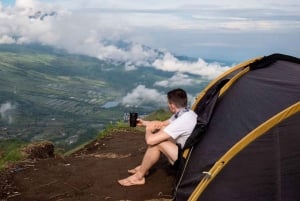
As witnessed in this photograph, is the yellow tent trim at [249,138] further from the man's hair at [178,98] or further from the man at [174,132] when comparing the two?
the man's hair at [178,98]

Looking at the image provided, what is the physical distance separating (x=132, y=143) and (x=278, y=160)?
7.24 metres

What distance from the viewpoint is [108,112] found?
17350cm

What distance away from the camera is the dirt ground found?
9.12 m

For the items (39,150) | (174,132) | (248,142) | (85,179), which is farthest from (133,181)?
(39,150)

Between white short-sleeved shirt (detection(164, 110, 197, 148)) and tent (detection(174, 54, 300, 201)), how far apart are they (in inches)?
9.0

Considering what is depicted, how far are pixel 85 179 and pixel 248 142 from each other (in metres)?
4.18

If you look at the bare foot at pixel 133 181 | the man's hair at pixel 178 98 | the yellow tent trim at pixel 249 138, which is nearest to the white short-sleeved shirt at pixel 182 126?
the man's hair at pixel 178 98

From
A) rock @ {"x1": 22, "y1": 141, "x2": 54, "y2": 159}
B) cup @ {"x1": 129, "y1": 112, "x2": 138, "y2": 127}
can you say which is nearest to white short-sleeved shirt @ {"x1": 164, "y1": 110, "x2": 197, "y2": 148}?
cup @ {"x1": 129, "y1": 112, "x2": 138, "y2": 127}

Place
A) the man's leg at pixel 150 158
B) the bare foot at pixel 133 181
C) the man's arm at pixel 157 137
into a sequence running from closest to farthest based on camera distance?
the man's arm at pixel 157 137 → the man's leg at pixel 150 158 → the bare foot at pixel 133 181

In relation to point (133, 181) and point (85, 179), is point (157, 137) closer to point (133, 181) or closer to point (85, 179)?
point (133, 181)

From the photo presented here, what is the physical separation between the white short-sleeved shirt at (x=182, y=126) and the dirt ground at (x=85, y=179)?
1.11m

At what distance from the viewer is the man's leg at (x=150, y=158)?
883 centimetres

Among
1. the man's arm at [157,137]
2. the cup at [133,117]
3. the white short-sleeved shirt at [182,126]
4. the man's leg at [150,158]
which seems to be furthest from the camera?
the cup at [133,117]

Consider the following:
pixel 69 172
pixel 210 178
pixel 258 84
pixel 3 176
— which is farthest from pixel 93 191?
pixel 258 84
